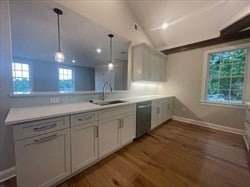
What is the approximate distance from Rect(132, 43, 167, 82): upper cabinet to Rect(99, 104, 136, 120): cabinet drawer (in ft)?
3.40

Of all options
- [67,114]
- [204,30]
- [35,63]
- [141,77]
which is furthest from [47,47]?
[204,30]

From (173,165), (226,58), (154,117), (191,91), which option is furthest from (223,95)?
(173,165)

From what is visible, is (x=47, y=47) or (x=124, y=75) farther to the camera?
(x=124, y=75)

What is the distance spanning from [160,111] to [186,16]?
2595mm

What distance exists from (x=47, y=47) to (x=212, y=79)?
441cm

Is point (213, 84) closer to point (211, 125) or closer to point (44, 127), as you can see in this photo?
point (211, 125)

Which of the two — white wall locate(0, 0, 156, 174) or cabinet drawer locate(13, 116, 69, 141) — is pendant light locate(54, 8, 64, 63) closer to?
white wall locate(0, 0, 156, 174)

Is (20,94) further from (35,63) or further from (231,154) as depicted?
(231,154)

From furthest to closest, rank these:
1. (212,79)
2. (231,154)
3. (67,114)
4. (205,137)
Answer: (212,79) → (205,137) → (231,154) → (67,114)

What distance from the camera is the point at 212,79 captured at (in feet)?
11.9

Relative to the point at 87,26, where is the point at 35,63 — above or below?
below

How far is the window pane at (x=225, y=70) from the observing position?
334cm

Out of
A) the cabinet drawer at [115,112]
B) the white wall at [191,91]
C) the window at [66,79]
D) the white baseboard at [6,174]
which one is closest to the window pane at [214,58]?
the white wall at [191,91]

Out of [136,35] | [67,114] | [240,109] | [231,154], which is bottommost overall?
[231,154]
